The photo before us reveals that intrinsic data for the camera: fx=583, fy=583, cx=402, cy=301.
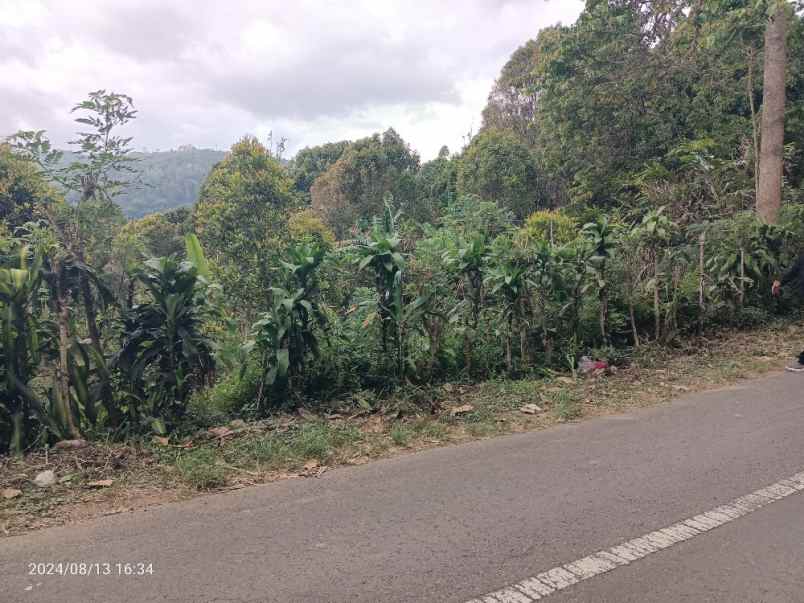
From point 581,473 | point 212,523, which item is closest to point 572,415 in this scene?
point 581,473

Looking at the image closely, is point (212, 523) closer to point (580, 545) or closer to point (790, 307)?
point (580, 545)

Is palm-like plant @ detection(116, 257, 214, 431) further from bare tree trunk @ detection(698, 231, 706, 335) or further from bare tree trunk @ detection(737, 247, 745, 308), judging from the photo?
bare tree trunk @ detection(737, 247, 745, 308)

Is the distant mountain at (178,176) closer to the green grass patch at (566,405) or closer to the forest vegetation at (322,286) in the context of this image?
the forest vegetation at (322,286)

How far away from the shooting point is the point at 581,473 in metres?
4.34

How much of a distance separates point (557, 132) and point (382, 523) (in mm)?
17095

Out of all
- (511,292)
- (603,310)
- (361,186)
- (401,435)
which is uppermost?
(361,186)

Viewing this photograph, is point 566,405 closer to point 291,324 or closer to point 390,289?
point 390,289

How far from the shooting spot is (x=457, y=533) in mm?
3414

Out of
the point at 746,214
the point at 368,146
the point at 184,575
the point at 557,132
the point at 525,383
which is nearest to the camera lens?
the point at 184,575

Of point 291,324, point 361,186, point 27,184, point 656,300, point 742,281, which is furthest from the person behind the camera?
point 361,186

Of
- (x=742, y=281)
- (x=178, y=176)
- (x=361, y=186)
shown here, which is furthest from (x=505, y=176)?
(x=178, y=176)

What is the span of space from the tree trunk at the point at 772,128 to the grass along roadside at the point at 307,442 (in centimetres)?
567

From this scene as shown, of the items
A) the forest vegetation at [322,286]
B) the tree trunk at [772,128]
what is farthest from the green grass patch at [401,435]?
the tree trunk at [772,128]

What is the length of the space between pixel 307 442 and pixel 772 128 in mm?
12102
